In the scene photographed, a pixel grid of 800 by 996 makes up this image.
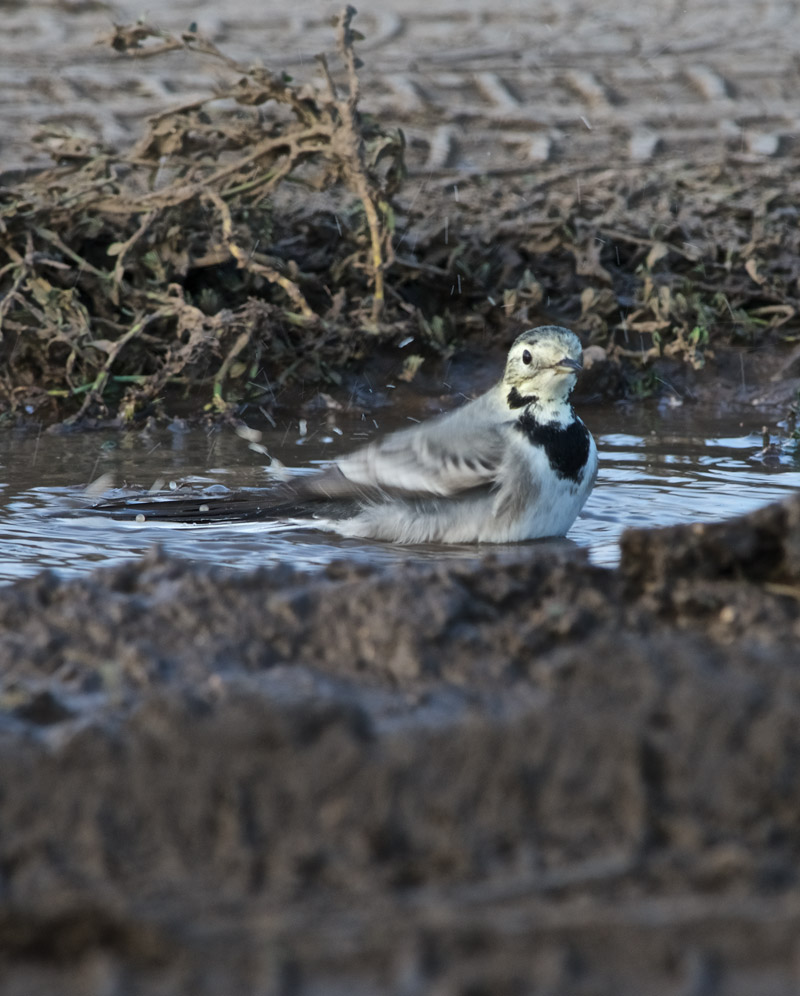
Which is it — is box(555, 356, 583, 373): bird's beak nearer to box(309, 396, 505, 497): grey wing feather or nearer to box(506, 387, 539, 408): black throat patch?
box(506, 387, 539, 408): black throat patch

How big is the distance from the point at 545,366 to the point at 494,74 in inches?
220

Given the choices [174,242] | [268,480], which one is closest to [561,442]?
[268,480]

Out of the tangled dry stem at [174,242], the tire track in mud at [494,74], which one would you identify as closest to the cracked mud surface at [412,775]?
the tangled dry stem at [174,242]

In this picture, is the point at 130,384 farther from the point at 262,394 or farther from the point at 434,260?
the point at 434,260

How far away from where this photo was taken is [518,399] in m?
5.00

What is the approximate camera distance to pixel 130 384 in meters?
6.36

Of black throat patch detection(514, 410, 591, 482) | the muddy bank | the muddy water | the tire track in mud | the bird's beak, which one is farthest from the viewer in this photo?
the tire track in mud

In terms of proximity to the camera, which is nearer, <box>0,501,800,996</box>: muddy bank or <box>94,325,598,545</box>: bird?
<box>0,501,800,996</box>: muddy bank

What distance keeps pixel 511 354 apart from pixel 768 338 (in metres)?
2.37

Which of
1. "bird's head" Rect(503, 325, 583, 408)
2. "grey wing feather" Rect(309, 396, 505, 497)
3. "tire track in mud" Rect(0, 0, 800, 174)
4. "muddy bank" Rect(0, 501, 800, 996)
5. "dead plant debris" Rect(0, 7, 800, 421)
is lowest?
"muddy bank" Rect(0, 501, 800, 996)

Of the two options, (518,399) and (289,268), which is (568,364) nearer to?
(518,399)

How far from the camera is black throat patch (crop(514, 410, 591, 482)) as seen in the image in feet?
15.3

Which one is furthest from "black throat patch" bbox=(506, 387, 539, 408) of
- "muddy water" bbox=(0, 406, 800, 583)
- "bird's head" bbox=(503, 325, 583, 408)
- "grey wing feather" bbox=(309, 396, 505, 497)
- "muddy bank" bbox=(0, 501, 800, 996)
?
"muddy bank" bbox=(0, 501, 800, 996)

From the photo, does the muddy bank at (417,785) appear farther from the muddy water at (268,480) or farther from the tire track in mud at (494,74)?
the tire track in mud at (494,74)
